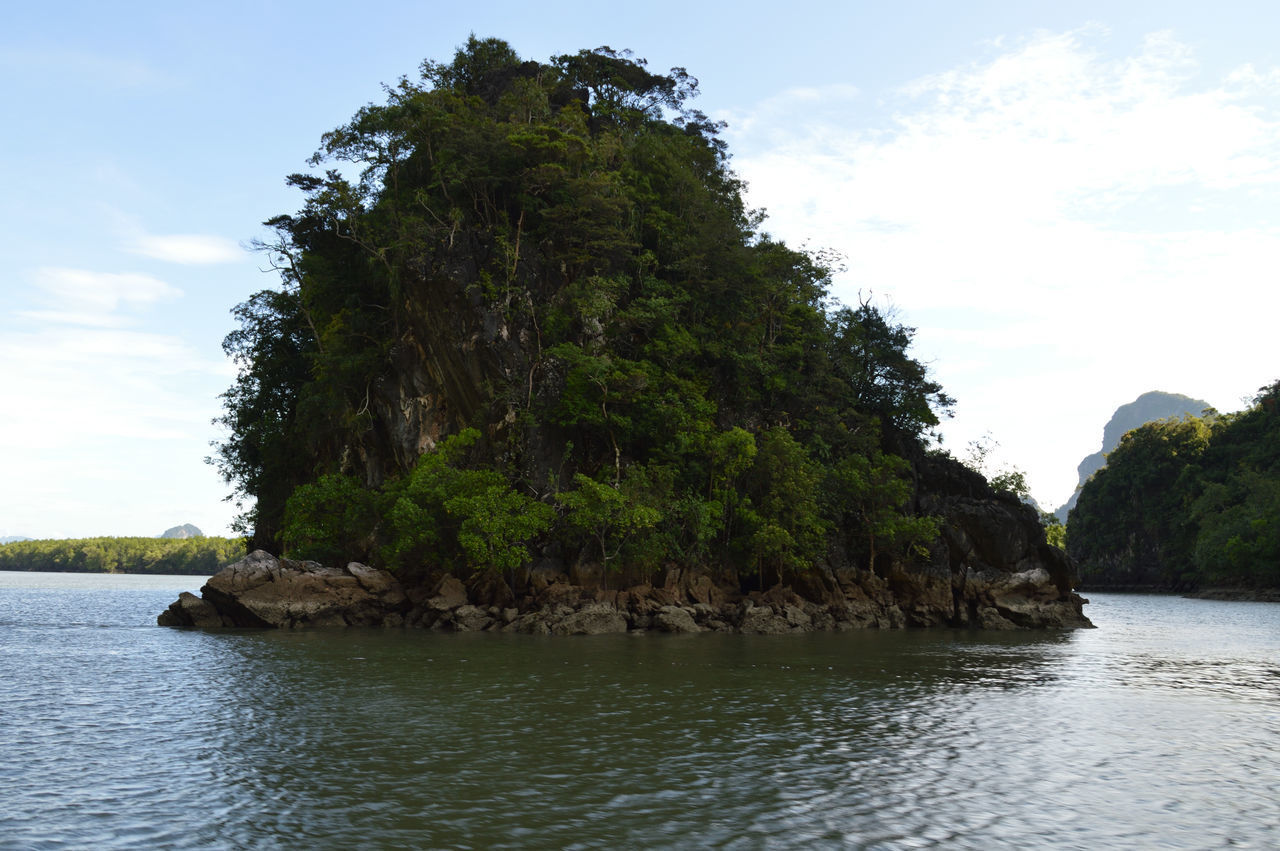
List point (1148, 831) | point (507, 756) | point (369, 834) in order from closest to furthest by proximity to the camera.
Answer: point (369, 834)
point (1148, 831)
point (507, 756)

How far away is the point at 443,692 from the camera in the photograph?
20641 mm

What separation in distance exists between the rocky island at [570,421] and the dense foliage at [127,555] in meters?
93.9

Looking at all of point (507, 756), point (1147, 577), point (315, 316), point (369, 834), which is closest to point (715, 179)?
point (315, 316)

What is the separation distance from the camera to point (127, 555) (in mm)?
147250

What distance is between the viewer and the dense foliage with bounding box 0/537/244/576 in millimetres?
138750

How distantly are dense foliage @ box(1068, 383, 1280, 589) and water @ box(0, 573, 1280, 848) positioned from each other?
6078 cm

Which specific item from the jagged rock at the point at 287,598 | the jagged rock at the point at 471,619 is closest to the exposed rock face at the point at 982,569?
the jagged rock at the point at 471,619

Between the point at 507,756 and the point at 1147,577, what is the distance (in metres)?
107

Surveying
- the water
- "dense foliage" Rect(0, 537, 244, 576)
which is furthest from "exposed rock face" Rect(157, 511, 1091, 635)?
"dense foliage" Rect(0, 537, 244, 576)

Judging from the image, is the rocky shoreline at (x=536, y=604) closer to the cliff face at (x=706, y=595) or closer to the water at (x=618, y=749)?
the cliff face at (x=706, y=595)

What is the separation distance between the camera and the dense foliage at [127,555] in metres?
139

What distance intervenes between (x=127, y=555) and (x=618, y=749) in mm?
158466

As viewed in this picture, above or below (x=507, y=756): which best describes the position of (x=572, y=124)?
above

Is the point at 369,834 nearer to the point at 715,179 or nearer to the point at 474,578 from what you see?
the point at 474,578
